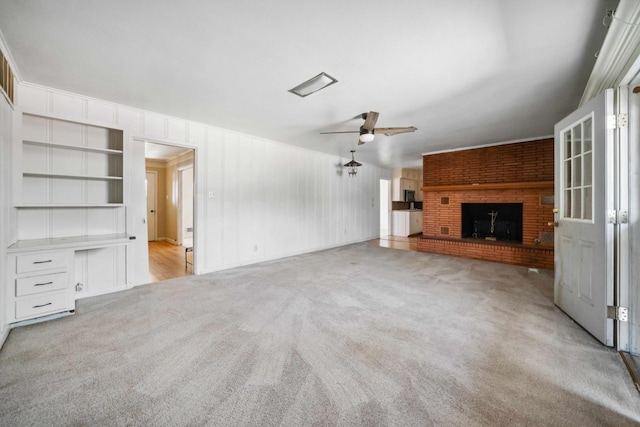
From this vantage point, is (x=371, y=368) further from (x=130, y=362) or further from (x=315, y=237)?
(x=315, y=237)

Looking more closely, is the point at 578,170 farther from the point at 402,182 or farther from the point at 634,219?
the point at 402,182

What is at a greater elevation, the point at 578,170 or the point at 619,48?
the point at 619,48

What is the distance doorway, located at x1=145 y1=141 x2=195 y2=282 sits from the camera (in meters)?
5.94

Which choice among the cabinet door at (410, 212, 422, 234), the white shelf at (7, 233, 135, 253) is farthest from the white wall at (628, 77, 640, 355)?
the cabinet door at (410, 212, 422, 234)

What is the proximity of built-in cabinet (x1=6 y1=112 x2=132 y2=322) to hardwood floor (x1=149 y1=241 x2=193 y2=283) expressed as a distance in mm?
722

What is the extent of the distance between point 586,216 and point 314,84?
115 inches

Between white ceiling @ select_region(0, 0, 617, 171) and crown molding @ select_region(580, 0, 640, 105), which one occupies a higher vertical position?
white ceiling @ select_region(0, 0, 617, 171)

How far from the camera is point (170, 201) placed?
7281mm

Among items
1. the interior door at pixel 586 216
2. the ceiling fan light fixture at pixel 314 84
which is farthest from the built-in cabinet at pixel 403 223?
the ceiling fan light fixture at pixel 314 84

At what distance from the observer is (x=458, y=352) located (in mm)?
1950

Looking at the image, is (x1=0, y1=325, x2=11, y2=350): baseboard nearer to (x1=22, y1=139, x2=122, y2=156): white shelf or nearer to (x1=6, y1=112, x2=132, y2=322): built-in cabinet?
(x1=6, y1=112, x2=132, y2=322): built-in cabinet

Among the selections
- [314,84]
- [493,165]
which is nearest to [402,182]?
[493,165]

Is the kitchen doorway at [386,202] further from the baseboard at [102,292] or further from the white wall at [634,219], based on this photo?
the baseboard at [102,292]

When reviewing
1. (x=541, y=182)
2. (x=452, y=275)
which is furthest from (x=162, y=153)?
(x=541, y=182)
